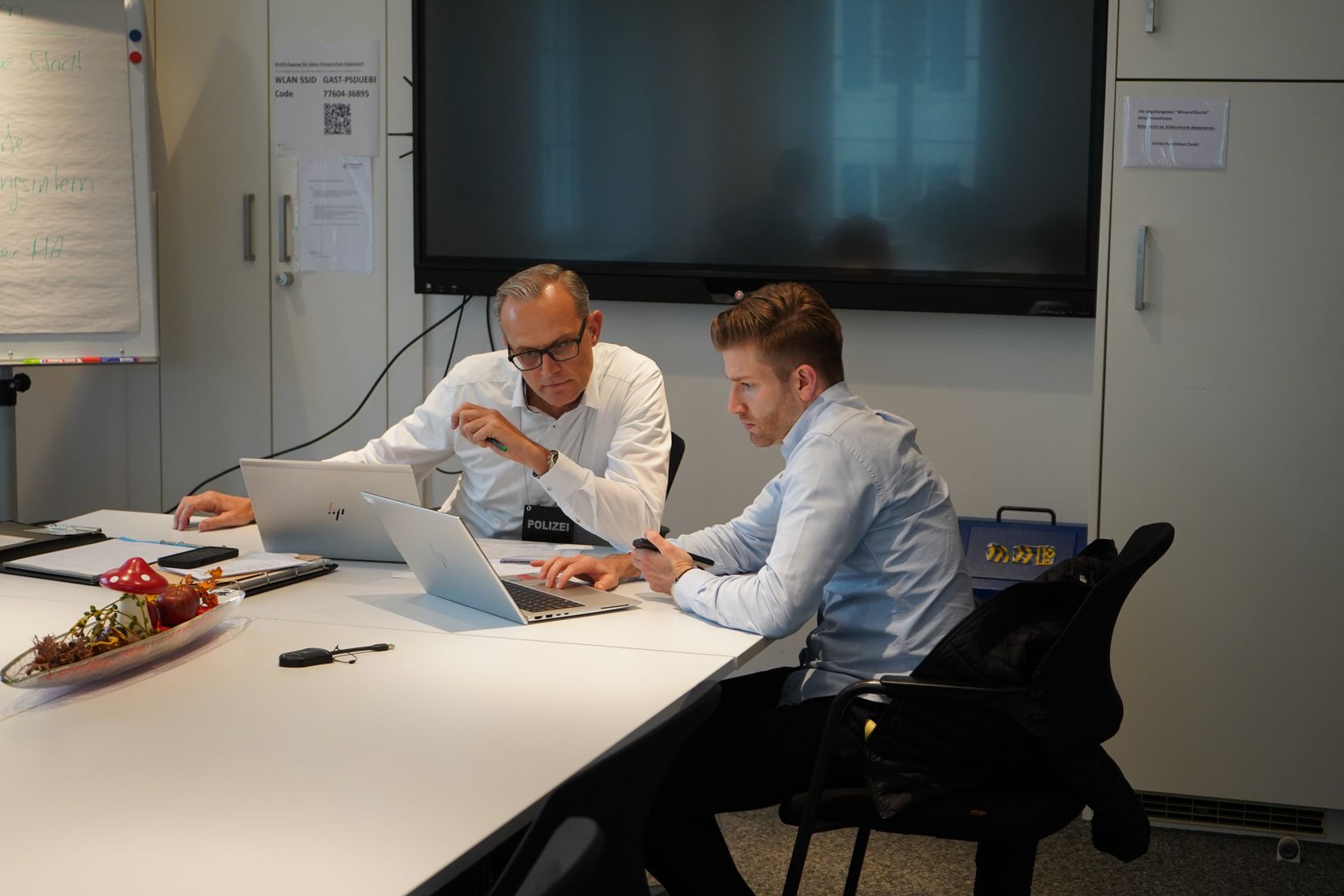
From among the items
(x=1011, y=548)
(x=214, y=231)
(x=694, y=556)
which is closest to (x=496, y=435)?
(x=694, y=556)

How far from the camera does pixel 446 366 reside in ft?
14.1

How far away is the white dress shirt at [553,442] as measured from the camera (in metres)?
2.86

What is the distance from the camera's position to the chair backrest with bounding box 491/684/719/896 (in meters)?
1.00

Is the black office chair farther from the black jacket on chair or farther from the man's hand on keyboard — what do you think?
the man's hand on keyboard

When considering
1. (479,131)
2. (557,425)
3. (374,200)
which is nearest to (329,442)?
(374,200)

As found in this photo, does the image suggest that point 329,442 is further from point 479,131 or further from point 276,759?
point 276,759

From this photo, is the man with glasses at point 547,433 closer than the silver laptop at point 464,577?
No

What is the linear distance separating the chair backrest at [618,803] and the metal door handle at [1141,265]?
7.67 feet

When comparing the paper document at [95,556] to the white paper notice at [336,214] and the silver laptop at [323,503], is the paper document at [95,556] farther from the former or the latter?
the white paper notice at [336,214]

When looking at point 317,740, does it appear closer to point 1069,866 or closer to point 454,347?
point 1069,866

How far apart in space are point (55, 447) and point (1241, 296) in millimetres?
4039

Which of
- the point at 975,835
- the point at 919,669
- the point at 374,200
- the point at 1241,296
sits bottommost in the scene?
the point at 975,835

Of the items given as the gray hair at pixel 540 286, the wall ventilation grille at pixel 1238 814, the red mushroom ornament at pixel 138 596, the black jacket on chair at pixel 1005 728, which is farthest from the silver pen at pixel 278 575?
the wall ventilation grille at pixel 1238 814

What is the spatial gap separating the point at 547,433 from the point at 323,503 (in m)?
0.71
